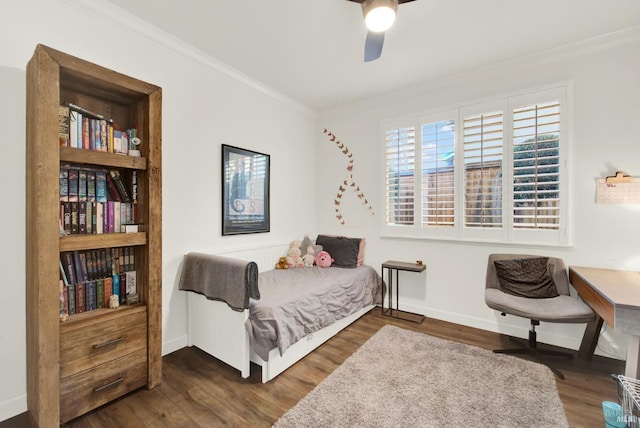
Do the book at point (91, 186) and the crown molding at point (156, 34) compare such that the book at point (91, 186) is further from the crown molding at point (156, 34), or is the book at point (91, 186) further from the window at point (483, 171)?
the window at point (483, 171)

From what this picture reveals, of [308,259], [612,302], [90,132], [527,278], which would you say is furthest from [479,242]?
[90,132]

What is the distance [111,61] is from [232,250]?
6.19ft

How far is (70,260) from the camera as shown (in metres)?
1.72

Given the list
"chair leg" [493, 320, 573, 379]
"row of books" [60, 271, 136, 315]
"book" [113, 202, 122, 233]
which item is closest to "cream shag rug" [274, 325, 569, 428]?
"chair leg" [493, 320, 573, 379]

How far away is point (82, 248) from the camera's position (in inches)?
64.1

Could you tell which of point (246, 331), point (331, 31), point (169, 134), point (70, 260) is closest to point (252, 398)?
point (246, 331)

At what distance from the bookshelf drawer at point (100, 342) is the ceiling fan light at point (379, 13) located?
240 cm

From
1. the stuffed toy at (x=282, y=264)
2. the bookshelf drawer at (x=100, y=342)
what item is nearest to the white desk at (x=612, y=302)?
the stuffed toy at (x=282, y=264)

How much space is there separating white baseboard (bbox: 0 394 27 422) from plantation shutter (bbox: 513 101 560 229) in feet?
13.3

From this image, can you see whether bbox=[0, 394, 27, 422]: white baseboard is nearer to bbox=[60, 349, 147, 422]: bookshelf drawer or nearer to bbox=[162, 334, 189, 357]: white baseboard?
bbox=[60, 349, 147, 422]: bookshelf drawer

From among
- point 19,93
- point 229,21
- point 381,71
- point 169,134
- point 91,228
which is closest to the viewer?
point 19,93

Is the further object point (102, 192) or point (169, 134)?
point (169, 134)

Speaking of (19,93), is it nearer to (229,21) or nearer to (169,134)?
(169,134)

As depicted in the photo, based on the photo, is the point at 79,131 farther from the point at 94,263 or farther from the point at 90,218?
the point at 94,263
